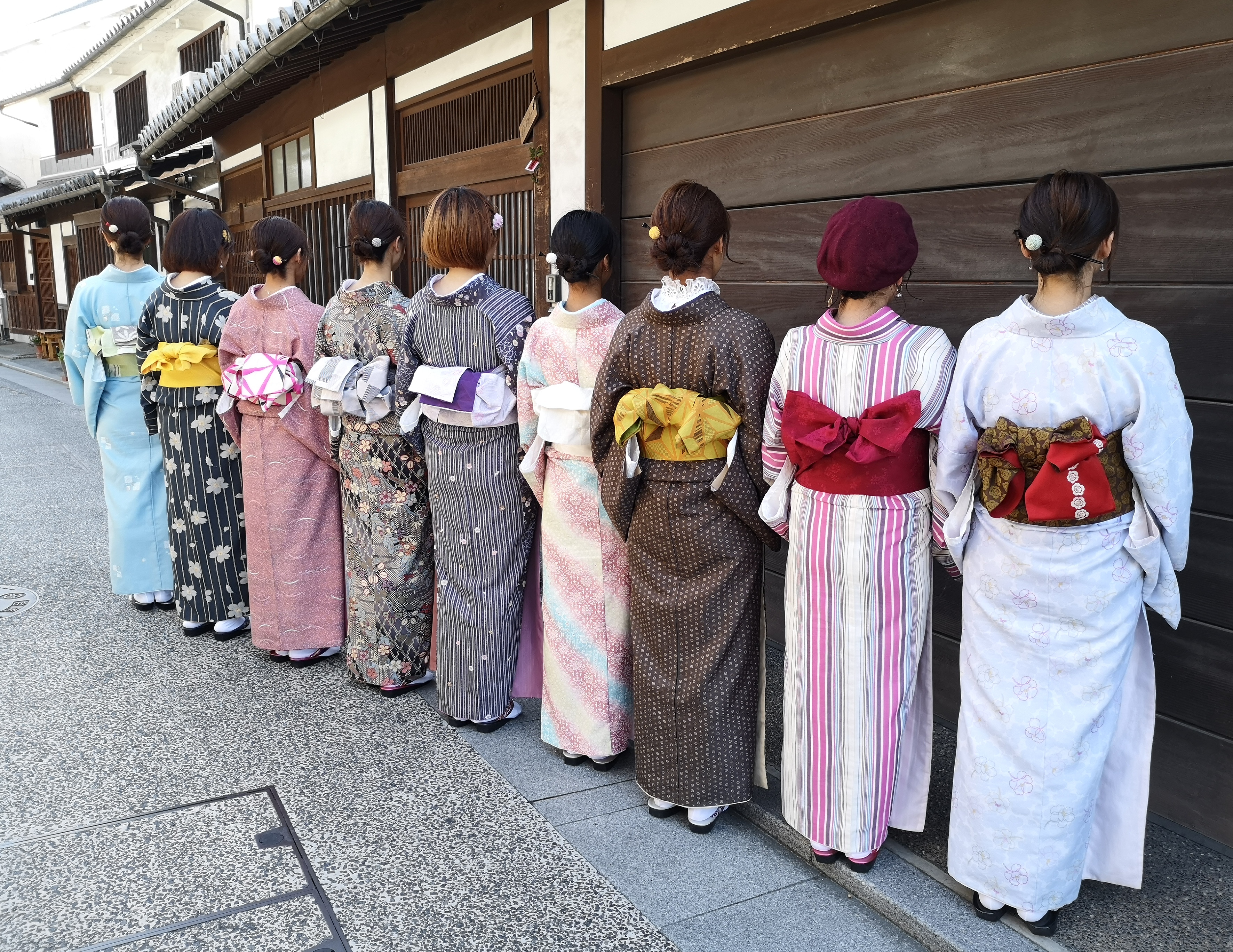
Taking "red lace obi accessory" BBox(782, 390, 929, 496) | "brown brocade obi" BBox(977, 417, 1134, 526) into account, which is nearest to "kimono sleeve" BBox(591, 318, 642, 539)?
"red lace obi accessory" BBox(782, 390, 929, 496)

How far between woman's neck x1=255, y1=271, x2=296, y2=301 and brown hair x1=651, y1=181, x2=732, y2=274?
7.06 feet

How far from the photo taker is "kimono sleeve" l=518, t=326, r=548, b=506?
3295 mm

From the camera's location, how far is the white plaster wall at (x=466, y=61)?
17.9ft

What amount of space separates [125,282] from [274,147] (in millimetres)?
5333

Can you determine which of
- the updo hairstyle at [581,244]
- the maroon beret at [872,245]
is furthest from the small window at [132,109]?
the maroon beret at [872,245]

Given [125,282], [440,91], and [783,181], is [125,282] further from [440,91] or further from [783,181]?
[783,181]

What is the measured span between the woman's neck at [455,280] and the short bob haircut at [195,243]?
4.99 feet

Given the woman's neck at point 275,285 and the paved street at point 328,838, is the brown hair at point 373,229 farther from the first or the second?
the paved street at point 328,838

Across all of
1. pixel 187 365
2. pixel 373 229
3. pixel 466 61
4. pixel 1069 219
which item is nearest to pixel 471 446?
pixel 373 229

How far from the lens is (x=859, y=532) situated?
2.54 meters

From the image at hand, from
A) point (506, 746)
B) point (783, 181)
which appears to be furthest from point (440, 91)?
point (506, 746)

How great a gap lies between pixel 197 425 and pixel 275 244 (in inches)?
40.3

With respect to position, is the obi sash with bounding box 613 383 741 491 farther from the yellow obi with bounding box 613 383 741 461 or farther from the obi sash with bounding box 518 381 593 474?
the obi sash with bounding box 518 381 593 474

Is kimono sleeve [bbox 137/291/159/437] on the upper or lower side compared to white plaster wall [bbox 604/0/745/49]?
lower
